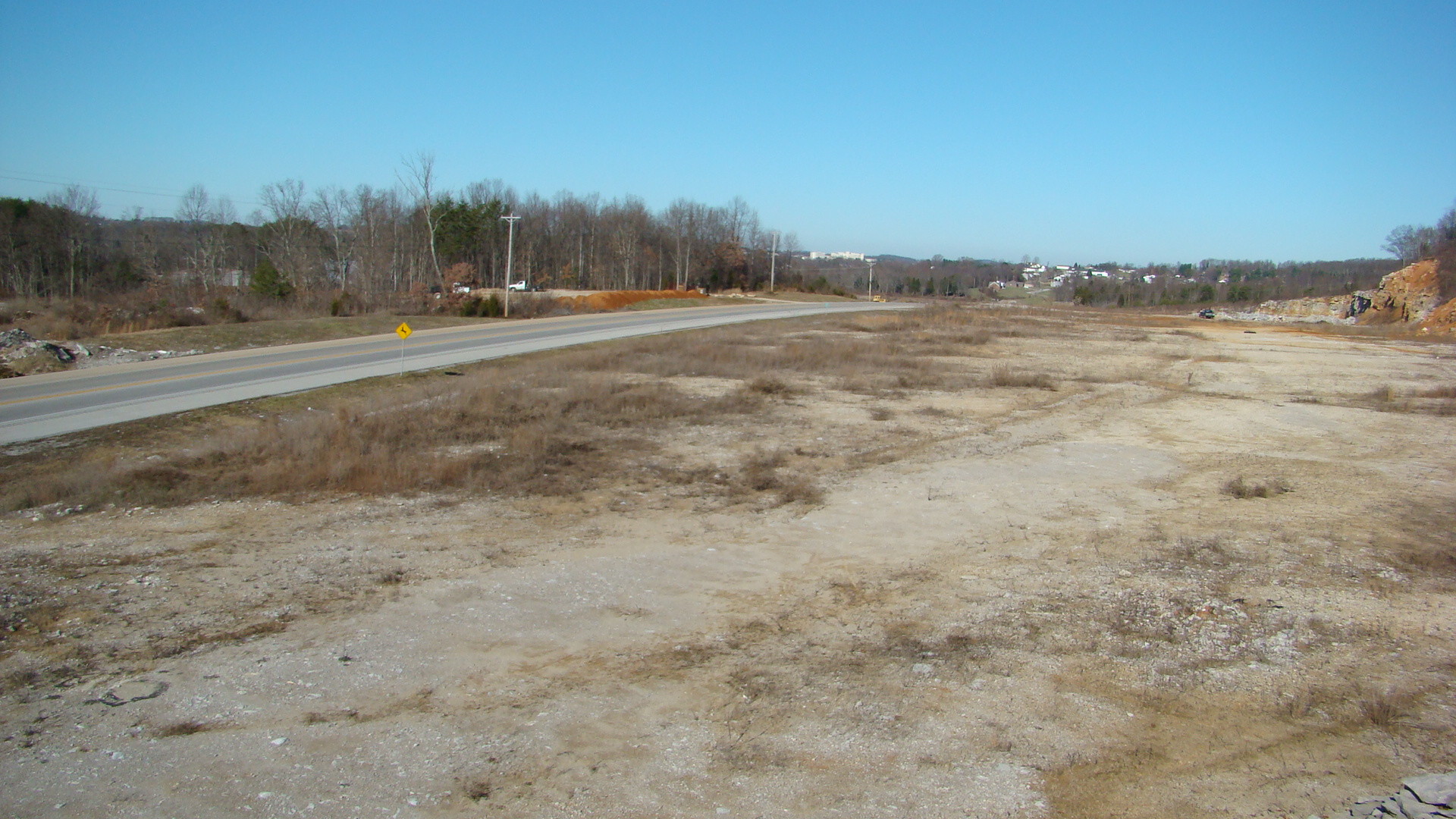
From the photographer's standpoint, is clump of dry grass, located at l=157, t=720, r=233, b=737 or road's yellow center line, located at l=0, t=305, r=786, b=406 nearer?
clump of dry grass, located at l=157, t=720, r=233, b=737

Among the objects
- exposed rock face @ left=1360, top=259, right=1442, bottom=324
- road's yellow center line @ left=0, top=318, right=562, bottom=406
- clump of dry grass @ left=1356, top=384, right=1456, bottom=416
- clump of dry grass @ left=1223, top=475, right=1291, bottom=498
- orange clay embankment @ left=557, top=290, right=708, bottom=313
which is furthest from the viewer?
exposed rock face @ left=1360, top=259, right=1442, bottom=324

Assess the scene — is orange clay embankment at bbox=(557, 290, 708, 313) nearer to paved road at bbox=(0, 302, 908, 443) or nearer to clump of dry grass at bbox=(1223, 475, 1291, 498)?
paved road at bbox=(0, 302, 908, 443)

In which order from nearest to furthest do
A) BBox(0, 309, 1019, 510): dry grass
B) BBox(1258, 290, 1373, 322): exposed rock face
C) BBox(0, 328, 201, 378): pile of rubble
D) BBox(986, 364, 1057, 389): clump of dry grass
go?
BBox(0, 309, 1019, 510): dry grass < BBox(0, 328, 201, 378): pile of rubble < BBox(986, 364, 1057, 389): clump of dry grass < BBox(1258, 290, 1373, 322): exposed rock face

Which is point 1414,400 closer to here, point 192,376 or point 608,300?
point 192,376

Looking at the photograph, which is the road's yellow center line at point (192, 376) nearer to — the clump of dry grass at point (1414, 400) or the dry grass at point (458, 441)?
the dry grass at point (458, 441)

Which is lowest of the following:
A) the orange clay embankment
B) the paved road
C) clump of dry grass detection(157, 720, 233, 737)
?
clump of dry grass detection(157, 720, 233, 737)

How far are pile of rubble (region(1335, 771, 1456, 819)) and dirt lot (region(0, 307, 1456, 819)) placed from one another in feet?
0.70

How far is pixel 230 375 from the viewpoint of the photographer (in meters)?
21.8

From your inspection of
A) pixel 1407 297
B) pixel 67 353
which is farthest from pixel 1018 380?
pixel 1407 297

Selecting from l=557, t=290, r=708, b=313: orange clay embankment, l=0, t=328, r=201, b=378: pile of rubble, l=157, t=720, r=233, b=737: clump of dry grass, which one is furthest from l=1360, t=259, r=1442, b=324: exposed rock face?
l=157, t=720, r=233, b=737: clump of dry grass

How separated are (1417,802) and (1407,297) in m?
87.9

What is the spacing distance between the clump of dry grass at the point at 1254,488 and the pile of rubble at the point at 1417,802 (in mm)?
8015

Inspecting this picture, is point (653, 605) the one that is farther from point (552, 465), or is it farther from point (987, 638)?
point (552, 465)

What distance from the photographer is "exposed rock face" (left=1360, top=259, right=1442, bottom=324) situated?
69875 mm
